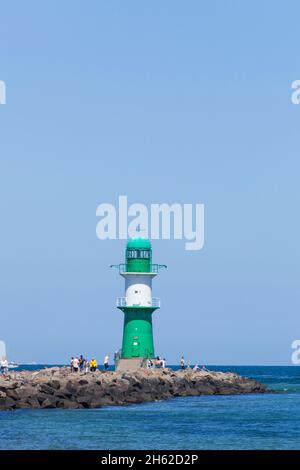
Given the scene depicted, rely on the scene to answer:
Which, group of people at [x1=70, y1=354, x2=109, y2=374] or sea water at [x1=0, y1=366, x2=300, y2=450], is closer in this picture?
sea water at [x1=0, y1=366, x2=300, y2=450]

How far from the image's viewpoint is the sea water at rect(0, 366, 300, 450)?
3148cm

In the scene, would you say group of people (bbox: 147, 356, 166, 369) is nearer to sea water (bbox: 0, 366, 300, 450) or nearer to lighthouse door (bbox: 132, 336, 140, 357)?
lighthouse door (bbox: 132, 336, 140, 357)

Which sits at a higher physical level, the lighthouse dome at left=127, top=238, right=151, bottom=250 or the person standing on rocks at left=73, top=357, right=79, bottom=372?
the lighthouse dome at left=127, top=238, right=151, bottom=250

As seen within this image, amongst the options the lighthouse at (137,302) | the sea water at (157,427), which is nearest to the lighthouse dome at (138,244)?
the lighthouse at (137,302)

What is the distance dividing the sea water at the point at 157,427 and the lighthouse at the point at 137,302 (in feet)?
21.8

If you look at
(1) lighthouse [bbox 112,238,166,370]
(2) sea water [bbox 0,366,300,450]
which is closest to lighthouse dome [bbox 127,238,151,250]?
(1) lighthouse [bbox 112,238,166,370]

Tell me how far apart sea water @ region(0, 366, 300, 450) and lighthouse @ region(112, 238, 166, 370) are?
21.8 ft

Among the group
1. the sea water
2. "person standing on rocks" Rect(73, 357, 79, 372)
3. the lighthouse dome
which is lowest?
the sea water

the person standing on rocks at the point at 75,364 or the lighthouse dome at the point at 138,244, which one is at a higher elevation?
the lighthouse dome at the point at 138,244

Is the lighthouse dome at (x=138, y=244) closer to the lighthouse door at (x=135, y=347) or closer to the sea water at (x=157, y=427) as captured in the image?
the lighthouse door at (x=135, y=347)

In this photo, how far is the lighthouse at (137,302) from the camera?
172ft
